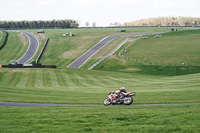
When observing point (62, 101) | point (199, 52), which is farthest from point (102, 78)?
point (199, 52)

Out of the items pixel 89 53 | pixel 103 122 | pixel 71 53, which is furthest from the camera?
pixel 71 53

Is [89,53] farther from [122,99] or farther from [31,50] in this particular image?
[122,99]

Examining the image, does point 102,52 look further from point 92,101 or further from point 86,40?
point 92,101

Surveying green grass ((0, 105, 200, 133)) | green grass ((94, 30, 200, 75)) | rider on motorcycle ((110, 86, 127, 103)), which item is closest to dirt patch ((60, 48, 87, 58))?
green grass ((94, 30, 200, 75))

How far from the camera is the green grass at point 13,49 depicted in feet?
349

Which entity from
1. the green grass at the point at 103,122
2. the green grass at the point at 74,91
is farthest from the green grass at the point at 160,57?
the green grass at the point at 103,122

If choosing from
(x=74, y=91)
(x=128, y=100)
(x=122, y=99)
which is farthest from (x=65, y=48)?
(x=128, y=100)

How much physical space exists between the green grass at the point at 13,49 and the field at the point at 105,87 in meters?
0.34

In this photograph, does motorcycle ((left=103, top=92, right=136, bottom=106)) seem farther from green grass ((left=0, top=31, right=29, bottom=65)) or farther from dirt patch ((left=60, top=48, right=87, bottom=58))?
green grass ((left=0, top=31, right=29, bottom=65))

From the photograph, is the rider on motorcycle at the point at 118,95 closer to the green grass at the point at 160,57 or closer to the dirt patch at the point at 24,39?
the green grass at the point at 160,57

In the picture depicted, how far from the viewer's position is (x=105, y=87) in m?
47.7

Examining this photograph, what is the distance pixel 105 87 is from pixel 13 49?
78188 mm

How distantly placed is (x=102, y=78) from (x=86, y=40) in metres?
64.9

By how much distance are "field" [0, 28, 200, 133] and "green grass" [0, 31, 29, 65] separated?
343 millimetres
